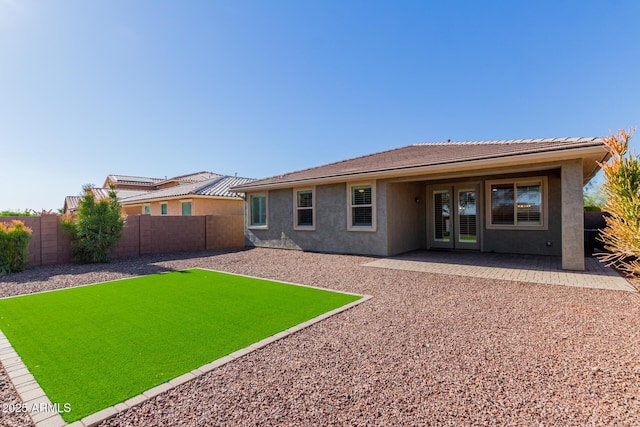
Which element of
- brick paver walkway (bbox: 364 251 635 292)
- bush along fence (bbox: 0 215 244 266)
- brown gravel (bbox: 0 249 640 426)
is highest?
bush along fence (bbox: 0 215 244 266)

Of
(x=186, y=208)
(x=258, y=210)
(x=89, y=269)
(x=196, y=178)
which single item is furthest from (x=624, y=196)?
(x=196, y=178)

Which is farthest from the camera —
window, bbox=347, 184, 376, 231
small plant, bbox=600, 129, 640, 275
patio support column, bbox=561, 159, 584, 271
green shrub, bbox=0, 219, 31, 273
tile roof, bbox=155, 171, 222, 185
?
tile roof, bbox=155, 171, 222, 185

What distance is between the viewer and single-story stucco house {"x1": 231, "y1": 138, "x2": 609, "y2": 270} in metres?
8.70

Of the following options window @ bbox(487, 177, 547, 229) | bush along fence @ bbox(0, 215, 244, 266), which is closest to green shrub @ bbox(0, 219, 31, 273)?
bush along fence @ bbox(0, 215, 244, 266)

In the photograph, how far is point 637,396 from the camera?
8.52ft

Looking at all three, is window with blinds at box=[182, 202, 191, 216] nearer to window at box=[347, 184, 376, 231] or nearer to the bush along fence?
the bush along fence

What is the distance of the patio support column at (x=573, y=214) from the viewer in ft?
25.1

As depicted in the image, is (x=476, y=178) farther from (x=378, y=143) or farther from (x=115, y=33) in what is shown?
(x=115, y=33)

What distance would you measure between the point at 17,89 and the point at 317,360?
531 inches

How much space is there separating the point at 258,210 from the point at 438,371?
1328cm

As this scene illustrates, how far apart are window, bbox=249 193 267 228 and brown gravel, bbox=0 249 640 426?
10.3 metres

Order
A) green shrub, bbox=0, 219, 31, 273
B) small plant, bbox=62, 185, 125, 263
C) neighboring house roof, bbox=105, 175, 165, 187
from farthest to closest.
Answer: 1. neighboring house roof, bbox=105, 175, 165, 187
2. small plant, bbox=62, 185, 125, 263
3. green shrub, bbox=0, 219, 31, 273

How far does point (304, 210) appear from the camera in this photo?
13523mm

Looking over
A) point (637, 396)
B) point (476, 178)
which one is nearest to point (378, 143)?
point (476, 178)
